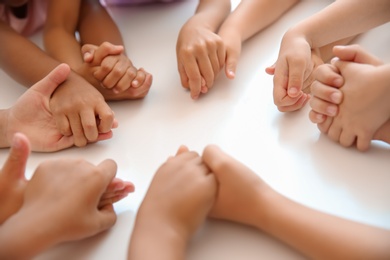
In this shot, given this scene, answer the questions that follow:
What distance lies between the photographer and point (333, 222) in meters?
0.49

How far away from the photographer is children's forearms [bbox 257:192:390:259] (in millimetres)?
461

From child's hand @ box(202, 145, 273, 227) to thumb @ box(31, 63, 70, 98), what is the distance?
0.92 feet

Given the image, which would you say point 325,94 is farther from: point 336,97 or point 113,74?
point 113,74

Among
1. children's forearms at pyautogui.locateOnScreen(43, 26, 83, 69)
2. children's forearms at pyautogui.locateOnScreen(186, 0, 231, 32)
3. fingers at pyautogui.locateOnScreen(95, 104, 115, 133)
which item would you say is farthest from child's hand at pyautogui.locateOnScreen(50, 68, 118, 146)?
children's forearms at pyautogui.locateOnScreen(186, 0, 231, 32)

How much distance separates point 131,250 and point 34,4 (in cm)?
63

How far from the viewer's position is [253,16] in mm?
812

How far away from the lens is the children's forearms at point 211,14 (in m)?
0.79

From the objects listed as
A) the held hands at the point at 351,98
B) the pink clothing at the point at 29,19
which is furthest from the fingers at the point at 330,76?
Answer: the pink clothing at the point at 29,19

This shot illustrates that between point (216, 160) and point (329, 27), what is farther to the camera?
point (329, 27)

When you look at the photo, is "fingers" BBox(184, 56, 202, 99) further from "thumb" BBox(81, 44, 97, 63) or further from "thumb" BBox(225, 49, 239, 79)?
"thumb" BBox(81, 44, 97, 63)

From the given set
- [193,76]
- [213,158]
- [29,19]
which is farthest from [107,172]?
[29,19]

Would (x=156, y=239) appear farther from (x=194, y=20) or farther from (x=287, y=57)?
(x=194, y=20)

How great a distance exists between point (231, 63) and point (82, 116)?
246 millimetres

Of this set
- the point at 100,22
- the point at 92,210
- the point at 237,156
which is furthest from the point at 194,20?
the point at 92,210
